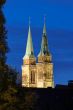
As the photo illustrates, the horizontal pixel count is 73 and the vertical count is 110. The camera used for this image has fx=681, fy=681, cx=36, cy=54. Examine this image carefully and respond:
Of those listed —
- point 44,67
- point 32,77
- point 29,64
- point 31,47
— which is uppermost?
point 31,47

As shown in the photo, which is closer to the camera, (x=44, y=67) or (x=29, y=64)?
(x=44, y=67)

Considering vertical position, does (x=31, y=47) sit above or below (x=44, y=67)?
above

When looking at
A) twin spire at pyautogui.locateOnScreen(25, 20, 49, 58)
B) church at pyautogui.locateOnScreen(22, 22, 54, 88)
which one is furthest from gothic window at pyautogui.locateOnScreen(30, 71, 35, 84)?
twin spire at pyautogui.locateOnScreen(25, 20, 49, 58)

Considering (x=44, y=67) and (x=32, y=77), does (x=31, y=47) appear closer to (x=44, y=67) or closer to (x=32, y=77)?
(x=44, y=67)

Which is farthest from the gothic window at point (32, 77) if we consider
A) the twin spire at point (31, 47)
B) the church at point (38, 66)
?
the twin spire at point (31, 47)

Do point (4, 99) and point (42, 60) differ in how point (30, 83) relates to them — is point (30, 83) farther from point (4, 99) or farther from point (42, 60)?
point (4, 99)

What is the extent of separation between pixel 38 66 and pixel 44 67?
1408mm

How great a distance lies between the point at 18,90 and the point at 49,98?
148 feet

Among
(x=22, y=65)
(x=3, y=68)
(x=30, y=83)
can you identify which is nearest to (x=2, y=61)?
(x=3, y=68)

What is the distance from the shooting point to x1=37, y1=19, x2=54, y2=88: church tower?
15088cm

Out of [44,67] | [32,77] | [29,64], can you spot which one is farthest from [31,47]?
[32,77]

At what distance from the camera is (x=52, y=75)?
507 ft

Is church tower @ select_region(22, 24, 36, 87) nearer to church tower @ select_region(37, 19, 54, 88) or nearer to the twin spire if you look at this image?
the twin spire

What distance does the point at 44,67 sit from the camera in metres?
155
